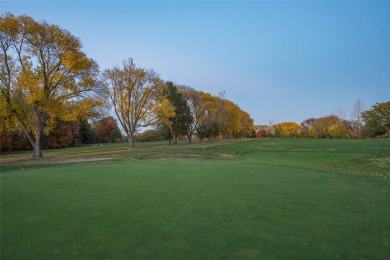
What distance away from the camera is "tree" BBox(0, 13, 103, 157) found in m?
27.3

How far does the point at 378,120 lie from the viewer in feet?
209

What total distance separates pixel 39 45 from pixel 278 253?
3020 cm

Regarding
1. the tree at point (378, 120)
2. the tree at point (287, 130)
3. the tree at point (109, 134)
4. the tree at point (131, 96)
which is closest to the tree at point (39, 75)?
the tree at point (131, 96)

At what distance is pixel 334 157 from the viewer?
25109mm

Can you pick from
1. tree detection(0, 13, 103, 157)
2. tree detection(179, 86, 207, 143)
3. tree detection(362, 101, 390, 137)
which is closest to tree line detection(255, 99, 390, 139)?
tree detection(362, 101, 390, 137)

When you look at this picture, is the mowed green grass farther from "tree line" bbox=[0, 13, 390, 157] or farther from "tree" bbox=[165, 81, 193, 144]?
"tree" bbox=[165, 81, 193, 144]

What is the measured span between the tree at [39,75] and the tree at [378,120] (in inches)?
2234

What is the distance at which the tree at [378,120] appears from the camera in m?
61.8

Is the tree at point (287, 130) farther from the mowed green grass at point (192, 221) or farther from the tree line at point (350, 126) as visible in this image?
the mowed green grass at point (192, 221)

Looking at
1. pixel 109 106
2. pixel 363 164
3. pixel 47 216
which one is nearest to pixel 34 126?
pixel 109 106

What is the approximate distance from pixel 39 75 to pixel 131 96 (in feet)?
58.7

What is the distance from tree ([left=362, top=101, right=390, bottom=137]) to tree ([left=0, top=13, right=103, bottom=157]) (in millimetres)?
56744

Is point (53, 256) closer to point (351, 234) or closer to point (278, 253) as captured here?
point (278, 253)

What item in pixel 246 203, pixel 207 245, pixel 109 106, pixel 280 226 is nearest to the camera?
pixel 207 245
